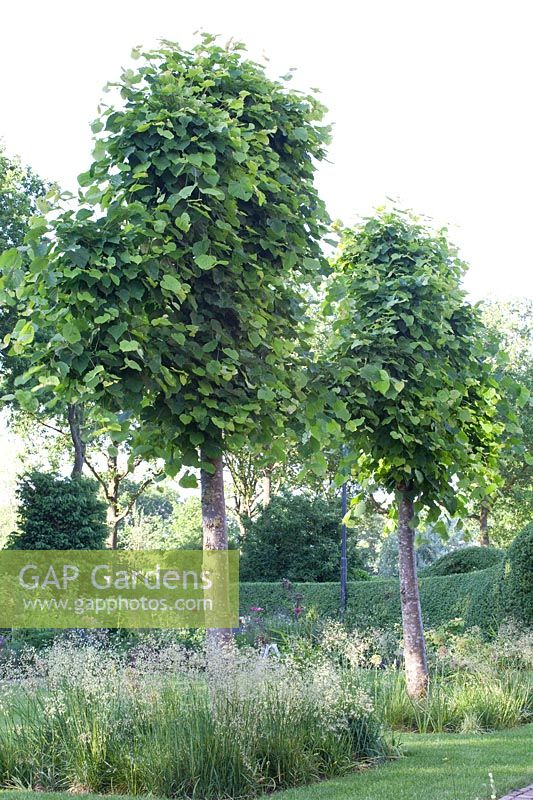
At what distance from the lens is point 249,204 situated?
6062 millimetres

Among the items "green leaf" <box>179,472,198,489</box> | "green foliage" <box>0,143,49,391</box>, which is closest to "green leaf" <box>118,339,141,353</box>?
"green leaf" <box>179,472,198,489</box>

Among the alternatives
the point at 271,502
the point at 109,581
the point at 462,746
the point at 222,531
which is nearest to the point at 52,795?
the point at 222,531

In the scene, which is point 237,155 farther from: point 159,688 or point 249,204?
point 159,688

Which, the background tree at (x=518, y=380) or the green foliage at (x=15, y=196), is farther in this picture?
the background tree at (x=518, y=380)

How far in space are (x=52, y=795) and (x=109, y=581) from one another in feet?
49.1

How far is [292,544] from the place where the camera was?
24.9 meters

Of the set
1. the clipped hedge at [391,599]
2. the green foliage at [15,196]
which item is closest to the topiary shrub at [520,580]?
the clipped hedge at [391,599]

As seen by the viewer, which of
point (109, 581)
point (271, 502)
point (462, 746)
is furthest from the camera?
point (271, 502)

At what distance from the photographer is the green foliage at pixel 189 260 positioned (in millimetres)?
5078

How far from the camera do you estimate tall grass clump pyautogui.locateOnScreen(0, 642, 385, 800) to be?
17.3 ft

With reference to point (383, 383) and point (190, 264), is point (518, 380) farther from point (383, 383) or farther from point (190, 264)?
point (190, 264)

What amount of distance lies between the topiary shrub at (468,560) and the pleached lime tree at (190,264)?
1235 centimetres

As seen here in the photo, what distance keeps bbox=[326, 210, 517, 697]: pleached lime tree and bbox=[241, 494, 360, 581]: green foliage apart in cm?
1586

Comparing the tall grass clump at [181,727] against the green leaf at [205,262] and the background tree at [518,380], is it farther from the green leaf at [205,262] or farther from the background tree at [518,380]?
the background tree at [518,380]
